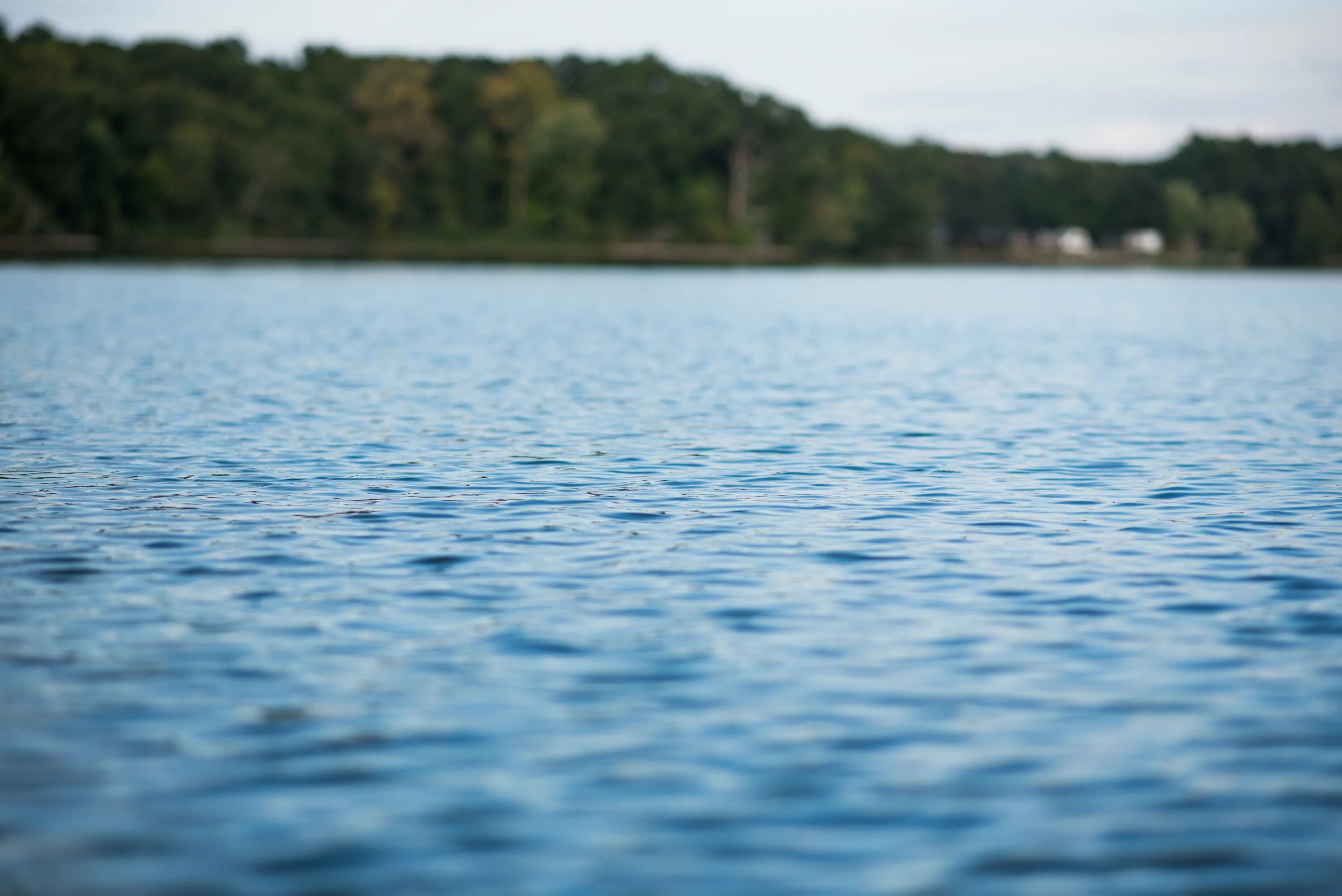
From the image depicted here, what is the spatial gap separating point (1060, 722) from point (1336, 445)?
757 inches

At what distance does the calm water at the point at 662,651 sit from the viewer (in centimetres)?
898

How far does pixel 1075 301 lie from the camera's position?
381ft

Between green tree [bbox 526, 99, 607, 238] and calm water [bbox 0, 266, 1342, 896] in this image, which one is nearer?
calm water [bbox 0, 266, 1342, 896]

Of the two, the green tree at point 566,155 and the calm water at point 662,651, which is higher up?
the green tree at point 566,155

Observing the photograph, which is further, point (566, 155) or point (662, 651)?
point (566, 155)

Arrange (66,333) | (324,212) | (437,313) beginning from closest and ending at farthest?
(66,333), (437,313), (324,212)

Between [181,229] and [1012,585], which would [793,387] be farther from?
[181,229]

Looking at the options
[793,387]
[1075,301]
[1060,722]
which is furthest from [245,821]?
[1075,301]

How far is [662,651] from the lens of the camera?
13.2 meters

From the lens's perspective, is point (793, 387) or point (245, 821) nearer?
point (245, 821)

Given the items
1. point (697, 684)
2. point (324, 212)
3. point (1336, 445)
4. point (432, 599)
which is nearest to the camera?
point (697, 684)

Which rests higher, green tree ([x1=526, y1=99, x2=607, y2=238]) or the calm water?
green tree ([x1=526, y1=99, x2=607, y2=238])

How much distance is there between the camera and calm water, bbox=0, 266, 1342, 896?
354 inches

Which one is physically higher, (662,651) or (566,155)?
(566,155)
